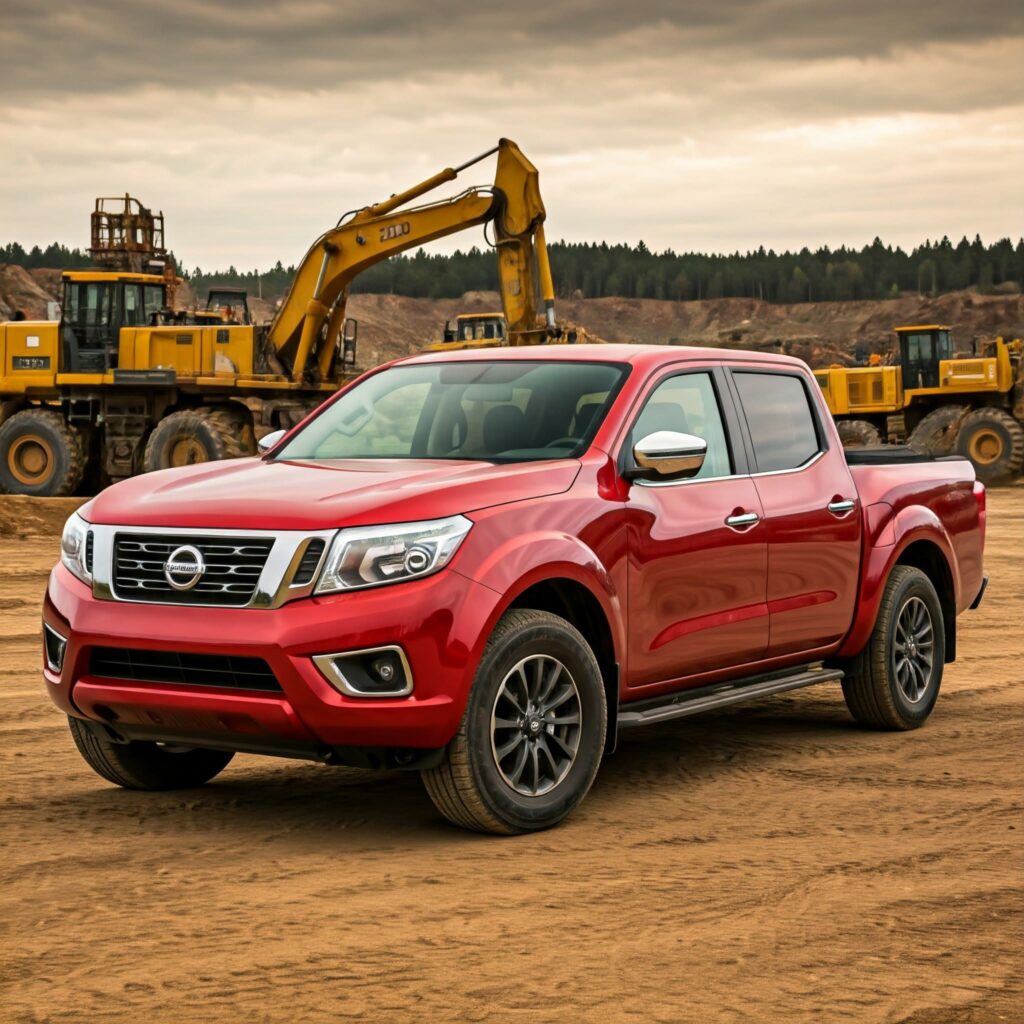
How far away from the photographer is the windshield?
716cm

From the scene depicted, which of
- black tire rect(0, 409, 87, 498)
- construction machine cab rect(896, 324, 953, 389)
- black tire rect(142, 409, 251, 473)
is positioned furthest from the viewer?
construction machine cab rect(896, 324, 953, 389)

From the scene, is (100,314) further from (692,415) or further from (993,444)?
(692,415)

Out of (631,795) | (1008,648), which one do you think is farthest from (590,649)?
(1008,648)

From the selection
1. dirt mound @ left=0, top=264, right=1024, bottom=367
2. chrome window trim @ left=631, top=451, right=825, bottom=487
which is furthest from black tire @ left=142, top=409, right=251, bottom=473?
dirt mound @ left=0, top=264, right=1024, bottom=367

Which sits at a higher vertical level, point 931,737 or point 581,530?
point 581,530

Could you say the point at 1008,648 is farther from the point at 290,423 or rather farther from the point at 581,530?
the point at 290,423

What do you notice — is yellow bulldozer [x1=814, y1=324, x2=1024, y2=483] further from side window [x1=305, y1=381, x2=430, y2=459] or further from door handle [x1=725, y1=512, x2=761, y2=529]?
side window [x1=305, y1=381, x2=430, y2=459]

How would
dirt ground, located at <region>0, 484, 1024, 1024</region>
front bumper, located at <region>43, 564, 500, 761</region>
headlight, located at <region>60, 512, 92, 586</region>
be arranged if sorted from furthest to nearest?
headlight, located at <region>60, 512, 92, 586</region> < front bumper, located at <region>43, 564, 500, 761</region> < dirt ground, located at <region>0, 484, 1024, 1024</region>

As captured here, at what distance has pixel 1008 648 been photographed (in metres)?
12.2

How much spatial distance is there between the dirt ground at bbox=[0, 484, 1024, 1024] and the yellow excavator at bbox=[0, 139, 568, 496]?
18.6m

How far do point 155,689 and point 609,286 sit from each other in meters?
172

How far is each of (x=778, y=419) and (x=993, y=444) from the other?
27391 mm

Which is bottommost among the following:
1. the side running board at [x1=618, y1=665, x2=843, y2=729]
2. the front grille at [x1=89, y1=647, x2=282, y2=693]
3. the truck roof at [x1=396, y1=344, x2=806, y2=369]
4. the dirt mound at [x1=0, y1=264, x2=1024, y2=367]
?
the side running board at [x1=618, y1=665, x2=843, y2=729]

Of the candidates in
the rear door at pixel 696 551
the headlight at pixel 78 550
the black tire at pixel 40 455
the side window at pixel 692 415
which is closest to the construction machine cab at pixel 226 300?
the black tire at pixel 40 455
